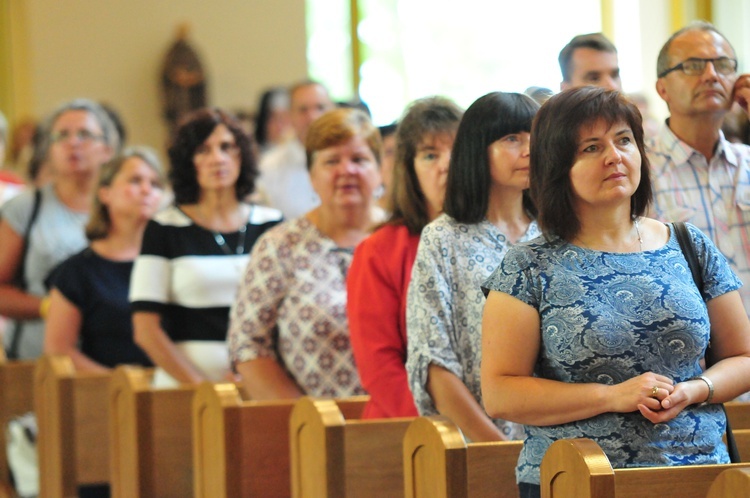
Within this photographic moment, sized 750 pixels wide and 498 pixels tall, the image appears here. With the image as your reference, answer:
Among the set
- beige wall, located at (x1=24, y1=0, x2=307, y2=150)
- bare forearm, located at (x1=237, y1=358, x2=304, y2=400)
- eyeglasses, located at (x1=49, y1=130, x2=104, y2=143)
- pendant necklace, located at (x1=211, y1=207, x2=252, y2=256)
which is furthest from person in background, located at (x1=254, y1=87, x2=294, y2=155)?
bare forearm, located at (x1=237, y1=358, x2=304, y2=400)

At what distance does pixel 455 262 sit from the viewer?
2527 mm

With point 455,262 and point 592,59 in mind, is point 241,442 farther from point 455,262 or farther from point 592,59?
point 592,59

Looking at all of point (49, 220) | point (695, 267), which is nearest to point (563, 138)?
point (695, 267)

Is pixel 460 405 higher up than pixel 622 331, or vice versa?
pixel 622 331

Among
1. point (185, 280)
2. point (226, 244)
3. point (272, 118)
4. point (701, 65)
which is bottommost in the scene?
point (185, 280)

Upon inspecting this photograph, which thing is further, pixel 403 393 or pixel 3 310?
pixel 3 310

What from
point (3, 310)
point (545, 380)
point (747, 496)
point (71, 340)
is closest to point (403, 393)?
point (545, 380)

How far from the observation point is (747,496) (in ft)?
5.30

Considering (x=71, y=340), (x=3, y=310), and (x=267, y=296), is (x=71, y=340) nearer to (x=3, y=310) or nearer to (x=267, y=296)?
(x=3, y=310)

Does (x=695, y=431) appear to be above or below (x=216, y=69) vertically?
below

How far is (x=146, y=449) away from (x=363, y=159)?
105 centimetres

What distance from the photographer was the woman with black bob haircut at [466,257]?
246cm

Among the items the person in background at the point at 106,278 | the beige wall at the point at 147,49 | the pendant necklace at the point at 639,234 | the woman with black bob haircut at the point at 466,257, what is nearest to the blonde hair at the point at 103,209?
the person in background at the point at 106,278

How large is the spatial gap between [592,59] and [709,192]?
480mm
